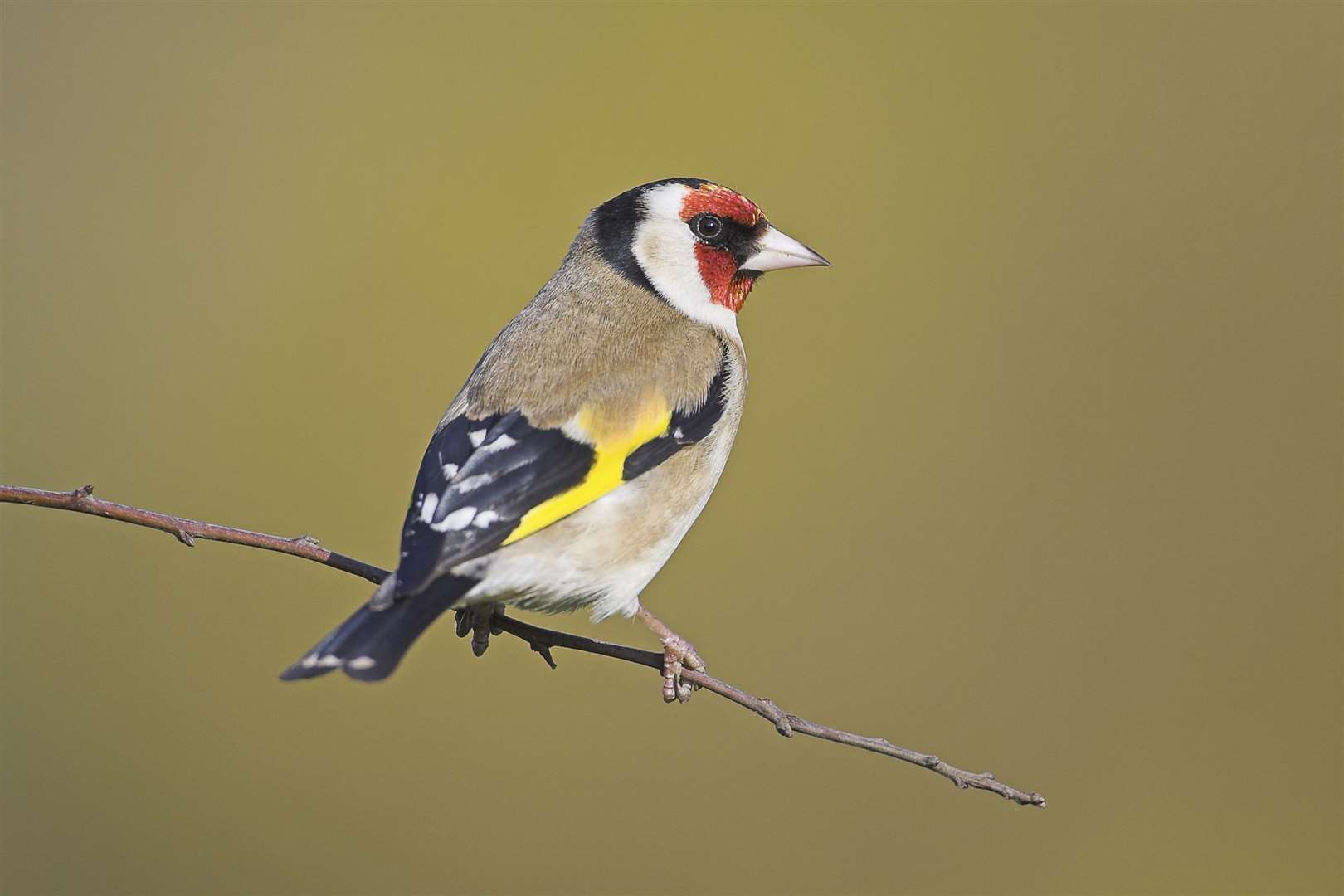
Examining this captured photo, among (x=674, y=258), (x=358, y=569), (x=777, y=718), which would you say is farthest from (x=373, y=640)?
(x=674, y=258)

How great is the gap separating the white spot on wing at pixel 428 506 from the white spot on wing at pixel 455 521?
0.03 m

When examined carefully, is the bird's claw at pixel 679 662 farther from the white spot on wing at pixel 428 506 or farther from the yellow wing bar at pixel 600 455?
the white spot on wing at pixel 428 506

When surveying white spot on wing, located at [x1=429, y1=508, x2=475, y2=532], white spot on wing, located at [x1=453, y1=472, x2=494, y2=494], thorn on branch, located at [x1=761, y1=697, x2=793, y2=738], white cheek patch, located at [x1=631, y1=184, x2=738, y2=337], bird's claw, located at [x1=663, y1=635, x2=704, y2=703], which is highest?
white cheek patch, located at [x1=631, y1=184, x2=738, y2=337]

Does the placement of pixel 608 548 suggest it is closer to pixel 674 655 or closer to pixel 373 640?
pixel 674 655

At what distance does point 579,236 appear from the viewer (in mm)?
3381

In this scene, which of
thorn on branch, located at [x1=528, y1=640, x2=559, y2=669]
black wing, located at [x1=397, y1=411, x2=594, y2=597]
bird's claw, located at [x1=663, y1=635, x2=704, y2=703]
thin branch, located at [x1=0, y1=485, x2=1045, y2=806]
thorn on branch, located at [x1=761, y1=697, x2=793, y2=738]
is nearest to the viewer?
thin branch, located at [x1=0, y1=485, x2=1045, y2=806]

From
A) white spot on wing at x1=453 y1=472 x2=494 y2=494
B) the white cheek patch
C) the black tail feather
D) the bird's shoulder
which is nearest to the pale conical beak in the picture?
the white cheek patch

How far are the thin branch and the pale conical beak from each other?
1.23m

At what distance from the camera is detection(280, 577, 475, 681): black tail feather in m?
2.13

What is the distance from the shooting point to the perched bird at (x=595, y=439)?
91.7 inches

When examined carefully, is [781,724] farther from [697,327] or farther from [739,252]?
[739,252]

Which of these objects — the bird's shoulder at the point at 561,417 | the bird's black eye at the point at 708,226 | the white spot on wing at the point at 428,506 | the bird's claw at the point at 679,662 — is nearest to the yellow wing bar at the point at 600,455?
the bird's shoulder at the point at 561,417

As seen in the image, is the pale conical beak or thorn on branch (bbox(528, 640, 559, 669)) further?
the pale conical beak

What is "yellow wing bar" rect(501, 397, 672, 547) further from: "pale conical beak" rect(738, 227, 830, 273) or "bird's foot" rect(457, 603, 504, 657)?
"pale conical beak" rect(738, 227, 830, 273)
